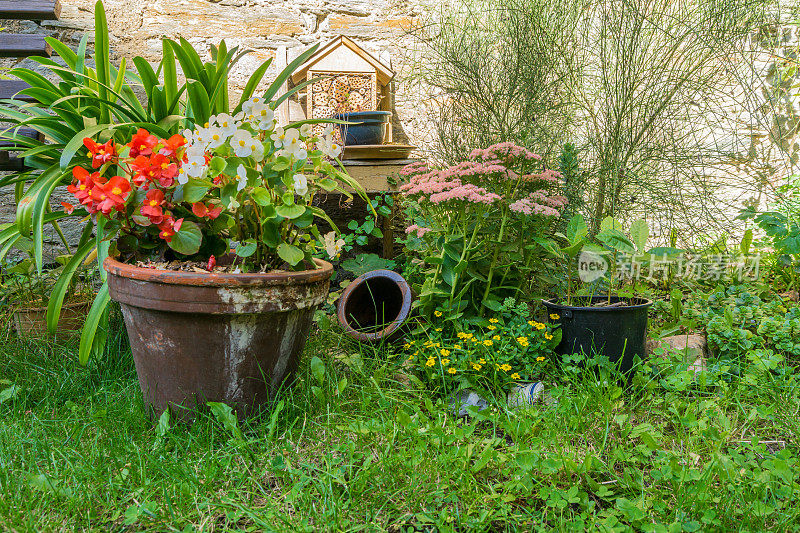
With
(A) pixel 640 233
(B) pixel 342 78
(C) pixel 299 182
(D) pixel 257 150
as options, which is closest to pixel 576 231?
(A) pixel 640 233

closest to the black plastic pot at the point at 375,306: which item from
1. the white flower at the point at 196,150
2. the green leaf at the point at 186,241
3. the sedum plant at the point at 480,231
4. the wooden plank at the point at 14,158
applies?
the sedum plant at the point at 480,231

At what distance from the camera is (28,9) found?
2.28 m

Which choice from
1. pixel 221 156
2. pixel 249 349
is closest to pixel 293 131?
pixel 221 156

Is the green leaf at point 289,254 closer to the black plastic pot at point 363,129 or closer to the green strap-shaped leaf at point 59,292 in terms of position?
the green strap-shaped leaf at point 59,292

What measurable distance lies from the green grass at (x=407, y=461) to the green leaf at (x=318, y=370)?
0.03 metres

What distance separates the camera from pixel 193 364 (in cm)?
145

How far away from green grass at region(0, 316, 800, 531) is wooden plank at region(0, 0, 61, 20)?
1.56m

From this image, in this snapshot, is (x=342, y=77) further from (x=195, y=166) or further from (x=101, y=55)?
(x=195, y=166)

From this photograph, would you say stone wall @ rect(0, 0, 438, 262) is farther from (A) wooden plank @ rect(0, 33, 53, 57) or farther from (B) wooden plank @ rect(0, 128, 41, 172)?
(B) wooden plank @ rect(0, 128, 41, 172)

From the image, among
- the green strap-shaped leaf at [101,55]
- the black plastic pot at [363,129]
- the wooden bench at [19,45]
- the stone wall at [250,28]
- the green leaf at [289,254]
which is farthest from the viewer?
the stone wall at [250,28]

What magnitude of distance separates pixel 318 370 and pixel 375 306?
0.38 meters

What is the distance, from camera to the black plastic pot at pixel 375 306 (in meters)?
2.00

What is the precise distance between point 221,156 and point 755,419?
167 centimetres

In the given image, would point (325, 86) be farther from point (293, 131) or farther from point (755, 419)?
point (755, 419)
